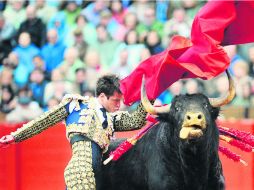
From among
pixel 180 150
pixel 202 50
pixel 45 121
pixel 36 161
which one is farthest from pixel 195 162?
pixel 36 161

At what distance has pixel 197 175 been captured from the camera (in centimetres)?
586

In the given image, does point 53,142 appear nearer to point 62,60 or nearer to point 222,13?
point 62,60

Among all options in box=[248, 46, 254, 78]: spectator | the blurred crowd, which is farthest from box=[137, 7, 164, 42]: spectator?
box=[248, 46, 254, 78]: spectator

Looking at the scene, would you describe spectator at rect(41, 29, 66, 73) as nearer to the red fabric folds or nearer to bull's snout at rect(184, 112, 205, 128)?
the red fabric folds

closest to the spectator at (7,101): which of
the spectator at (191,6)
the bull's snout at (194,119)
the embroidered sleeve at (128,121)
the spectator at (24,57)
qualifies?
the spectator at (24,57)

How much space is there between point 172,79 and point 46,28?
405cm

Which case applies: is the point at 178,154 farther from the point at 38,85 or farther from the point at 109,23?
the point at 109,23

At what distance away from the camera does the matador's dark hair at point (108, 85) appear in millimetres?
6246

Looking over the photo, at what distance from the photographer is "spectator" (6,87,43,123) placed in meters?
9.16

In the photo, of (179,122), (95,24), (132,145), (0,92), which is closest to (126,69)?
(95,24)

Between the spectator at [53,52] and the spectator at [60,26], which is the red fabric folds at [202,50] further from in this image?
the spectator at [60,26]

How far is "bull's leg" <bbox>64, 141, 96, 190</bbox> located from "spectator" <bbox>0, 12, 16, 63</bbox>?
398cm

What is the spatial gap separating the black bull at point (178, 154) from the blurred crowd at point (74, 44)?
102 inches

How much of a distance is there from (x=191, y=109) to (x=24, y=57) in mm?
4533
